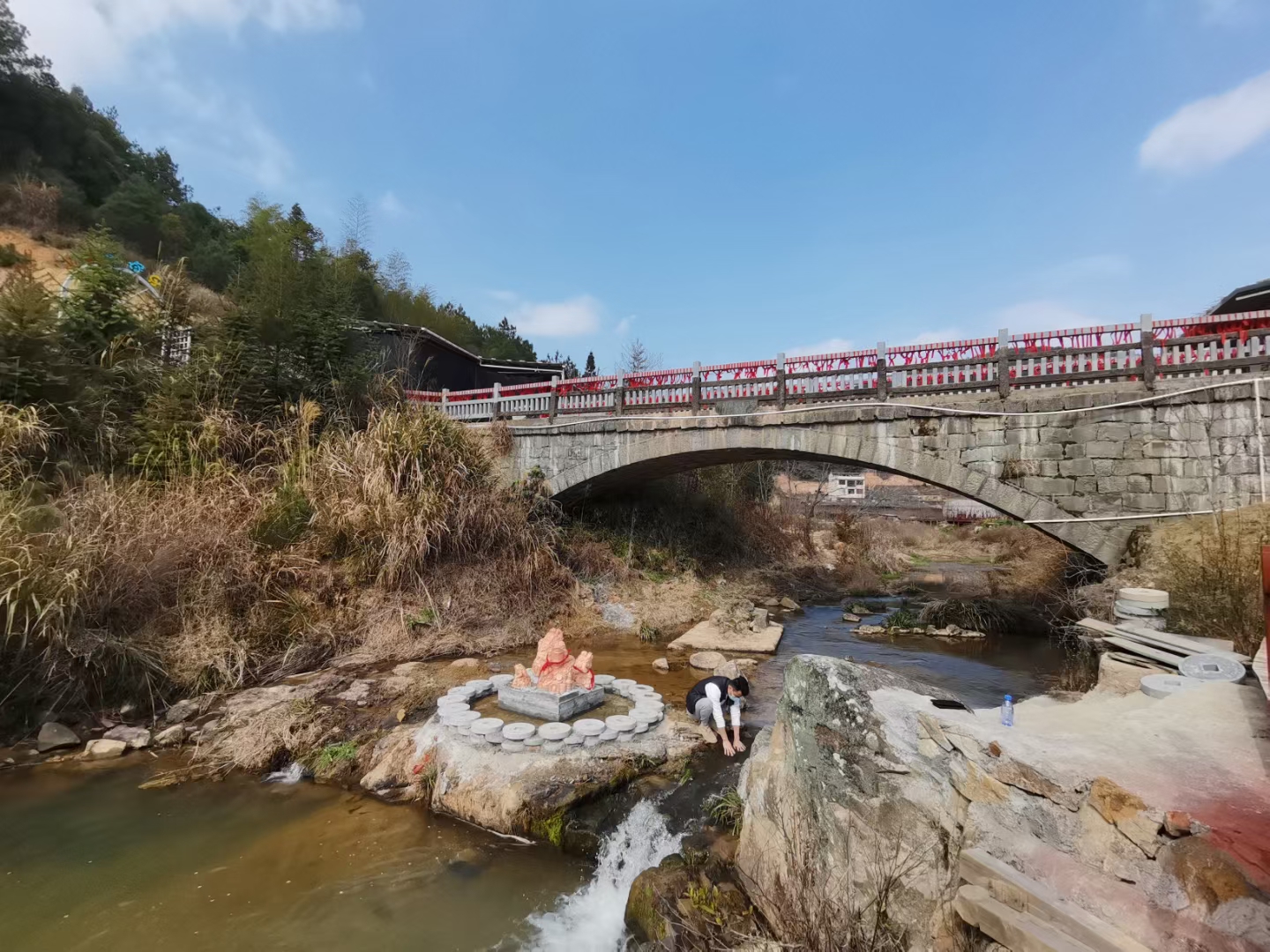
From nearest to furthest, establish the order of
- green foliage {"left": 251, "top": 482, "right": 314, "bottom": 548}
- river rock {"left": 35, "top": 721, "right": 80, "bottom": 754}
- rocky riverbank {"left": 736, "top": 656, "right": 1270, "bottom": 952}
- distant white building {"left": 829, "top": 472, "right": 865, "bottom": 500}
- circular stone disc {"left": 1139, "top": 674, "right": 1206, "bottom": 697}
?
rocky riverbank {"left": 736, "top": 656, "right": 1270, "bottom": 952}
circular stone disc {"left": 1139, "top": 674, "right": 1206, "bottom": 697}
river rock {"left": 35, "top": 721, "right": 80, "bottom": 754}
green foliage {"left": 251, "top": 482, "right": 314, "bottom": 548}
distant white building {"left": 829, "top": 472, "right": 865, "bottom": 500}

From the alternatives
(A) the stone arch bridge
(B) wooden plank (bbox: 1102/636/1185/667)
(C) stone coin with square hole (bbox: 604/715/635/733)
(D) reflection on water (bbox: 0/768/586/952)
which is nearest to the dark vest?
(C) stone coin with square hole (bbox: 604/715/635/733)

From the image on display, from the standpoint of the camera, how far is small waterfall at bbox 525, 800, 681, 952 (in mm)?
4188

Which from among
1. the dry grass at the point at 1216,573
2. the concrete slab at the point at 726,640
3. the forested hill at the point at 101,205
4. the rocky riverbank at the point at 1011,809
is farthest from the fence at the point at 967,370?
the forested hill at the point at 101,205

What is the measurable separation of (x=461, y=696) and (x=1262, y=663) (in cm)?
723

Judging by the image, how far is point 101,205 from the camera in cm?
2692

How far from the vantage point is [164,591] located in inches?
307

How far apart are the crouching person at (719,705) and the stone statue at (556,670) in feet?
4.22

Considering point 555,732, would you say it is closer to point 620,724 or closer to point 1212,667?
point 620,724

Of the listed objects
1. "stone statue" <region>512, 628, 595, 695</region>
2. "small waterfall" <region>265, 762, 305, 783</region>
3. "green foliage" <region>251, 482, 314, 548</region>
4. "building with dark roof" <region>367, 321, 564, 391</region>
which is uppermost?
"building with dark roof" <region>367, 321, 564, 391</region>

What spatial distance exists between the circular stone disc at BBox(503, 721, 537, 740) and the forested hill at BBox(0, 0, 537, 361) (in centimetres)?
1831

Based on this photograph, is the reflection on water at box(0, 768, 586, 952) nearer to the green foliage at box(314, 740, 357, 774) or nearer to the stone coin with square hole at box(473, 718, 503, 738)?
the green foliage at box(314, 740, 357, 774)

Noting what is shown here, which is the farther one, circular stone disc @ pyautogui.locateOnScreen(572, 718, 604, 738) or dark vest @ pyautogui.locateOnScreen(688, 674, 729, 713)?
dark vest @ pyautogui.locateOnScreen(688, 674, 729, 713)

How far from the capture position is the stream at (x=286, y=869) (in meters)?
4.15

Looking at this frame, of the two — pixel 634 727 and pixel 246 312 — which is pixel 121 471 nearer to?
pixel 246 312
